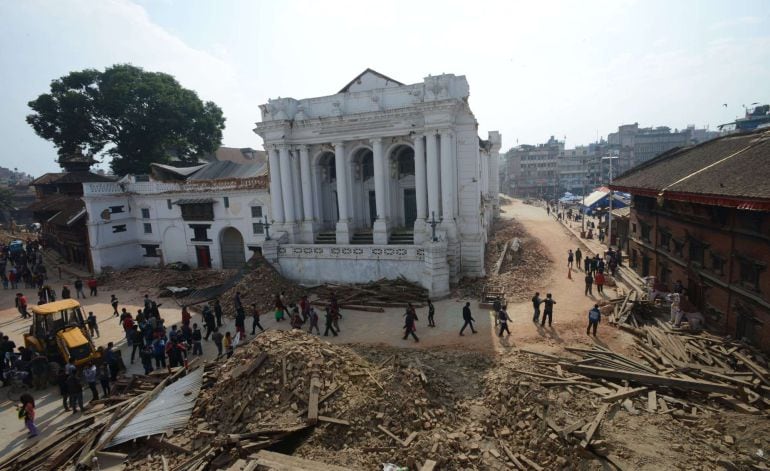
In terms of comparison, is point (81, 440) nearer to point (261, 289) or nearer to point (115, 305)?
point (261, 289)

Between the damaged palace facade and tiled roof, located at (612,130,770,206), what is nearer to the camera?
tiled roof, located at (612,130,770,206)

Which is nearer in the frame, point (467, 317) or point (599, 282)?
point (467, 317)

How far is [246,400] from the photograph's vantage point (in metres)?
11.4

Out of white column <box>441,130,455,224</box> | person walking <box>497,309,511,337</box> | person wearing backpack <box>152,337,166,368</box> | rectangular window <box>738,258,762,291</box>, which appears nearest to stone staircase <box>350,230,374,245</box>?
white column <box>441,130,455,224</box>

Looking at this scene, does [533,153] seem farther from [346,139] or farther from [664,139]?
[346,139]

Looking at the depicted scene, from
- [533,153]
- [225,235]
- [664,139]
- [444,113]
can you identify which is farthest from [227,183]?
[664,139]

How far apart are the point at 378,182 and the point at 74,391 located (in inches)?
771

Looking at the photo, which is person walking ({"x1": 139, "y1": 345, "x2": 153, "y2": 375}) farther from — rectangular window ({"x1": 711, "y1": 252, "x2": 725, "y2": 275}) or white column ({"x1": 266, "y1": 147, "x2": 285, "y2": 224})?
rectangular window ({"x1": 711, "y1": 252, "x2": 725, "y2": 275})

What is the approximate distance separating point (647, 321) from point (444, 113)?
49.9 ft

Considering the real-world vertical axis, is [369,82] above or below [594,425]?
above

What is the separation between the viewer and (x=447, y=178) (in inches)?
1005

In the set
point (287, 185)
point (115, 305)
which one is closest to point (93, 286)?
point (115, 305)

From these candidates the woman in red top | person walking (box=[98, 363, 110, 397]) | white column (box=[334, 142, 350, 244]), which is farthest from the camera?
white column (box=[334, 142, 350, 244])

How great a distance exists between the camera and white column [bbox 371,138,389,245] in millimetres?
27633
